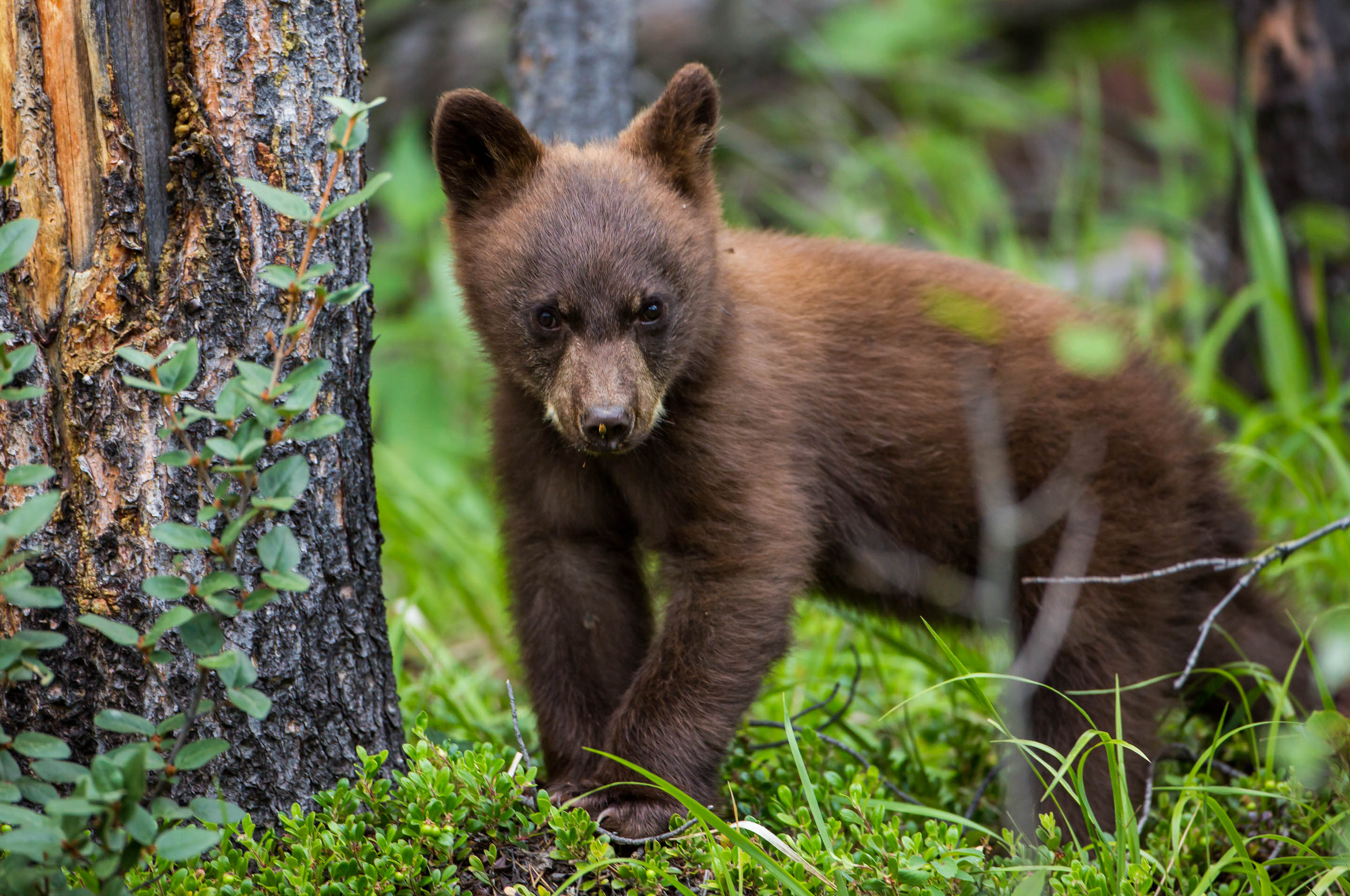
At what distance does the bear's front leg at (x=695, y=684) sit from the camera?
2.85 m

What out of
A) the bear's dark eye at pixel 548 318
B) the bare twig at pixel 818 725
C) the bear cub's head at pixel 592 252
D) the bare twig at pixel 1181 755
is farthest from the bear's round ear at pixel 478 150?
the bare twig at pixel 1181 755

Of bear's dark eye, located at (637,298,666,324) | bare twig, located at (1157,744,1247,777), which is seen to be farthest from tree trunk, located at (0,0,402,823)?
bare twig, located at (1157,744,1247,777)

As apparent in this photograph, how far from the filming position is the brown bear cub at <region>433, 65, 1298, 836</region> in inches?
115

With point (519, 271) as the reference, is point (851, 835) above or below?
below

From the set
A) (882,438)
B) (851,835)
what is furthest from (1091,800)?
(882,438)

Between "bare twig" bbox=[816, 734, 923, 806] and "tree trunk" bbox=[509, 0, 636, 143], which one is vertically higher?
"tree trunk" bbox=[509, 0, 636, 143]

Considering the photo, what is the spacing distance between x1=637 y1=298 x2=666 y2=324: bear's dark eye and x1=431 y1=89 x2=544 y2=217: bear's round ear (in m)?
0.53

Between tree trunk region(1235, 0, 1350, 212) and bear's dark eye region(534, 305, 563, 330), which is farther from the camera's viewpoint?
tree trunk region(1235, 0, 1350, 212)

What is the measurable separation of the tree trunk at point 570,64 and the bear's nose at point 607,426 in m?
1.95

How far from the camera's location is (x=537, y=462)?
325 centimetres

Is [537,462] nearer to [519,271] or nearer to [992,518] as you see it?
[519,271]

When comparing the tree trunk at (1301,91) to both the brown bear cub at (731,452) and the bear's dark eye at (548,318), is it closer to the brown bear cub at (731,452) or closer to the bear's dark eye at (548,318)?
the brown bear cub at (731,452)

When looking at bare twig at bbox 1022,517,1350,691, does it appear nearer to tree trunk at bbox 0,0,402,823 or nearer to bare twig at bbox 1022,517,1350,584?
bare twig at bbox 1022,517,1350,584

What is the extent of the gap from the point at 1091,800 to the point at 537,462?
5.89ft
